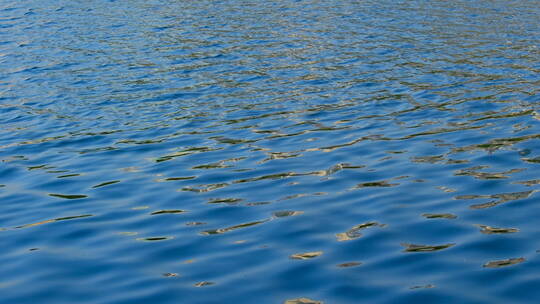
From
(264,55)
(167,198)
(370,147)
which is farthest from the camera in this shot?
(264,55)

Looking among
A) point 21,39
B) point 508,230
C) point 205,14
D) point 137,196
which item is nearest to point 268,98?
point 137,196

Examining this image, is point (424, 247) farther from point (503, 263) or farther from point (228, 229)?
point (228, 229)

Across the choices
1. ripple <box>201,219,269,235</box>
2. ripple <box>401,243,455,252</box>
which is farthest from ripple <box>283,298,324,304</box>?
ripple <box>201,219,269,235</box>

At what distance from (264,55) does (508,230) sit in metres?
11.9

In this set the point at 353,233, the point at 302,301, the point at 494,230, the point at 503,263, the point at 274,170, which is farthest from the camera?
the point at 274,170

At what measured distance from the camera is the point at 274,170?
9.41 m

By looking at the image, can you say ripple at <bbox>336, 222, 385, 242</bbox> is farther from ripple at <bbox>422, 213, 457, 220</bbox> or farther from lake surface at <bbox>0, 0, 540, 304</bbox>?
ripple at <bbox>422, 213, 457, 220</bbox>

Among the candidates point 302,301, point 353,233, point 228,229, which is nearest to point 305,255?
point 353,233

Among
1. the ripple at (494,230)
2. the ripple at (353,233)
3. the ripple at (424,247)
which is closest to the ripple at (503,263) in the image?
the ripple at (424,247)

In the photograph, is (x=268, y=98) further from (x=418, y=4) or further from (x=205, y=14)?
(x=418, y=4)

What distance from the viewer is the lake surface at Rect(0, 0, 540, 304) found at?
6.27 m

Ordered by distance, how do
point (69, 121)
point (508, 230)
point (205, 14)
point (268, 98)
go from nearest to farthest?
point (508, 230) < point (69, 121) < point (268, 98) < point (205, 14)

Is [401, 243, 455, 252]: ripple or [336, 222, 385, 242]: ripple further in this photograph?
[336, 222, 385, 242]: ripple

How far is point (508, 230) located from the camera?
689 centimetres
